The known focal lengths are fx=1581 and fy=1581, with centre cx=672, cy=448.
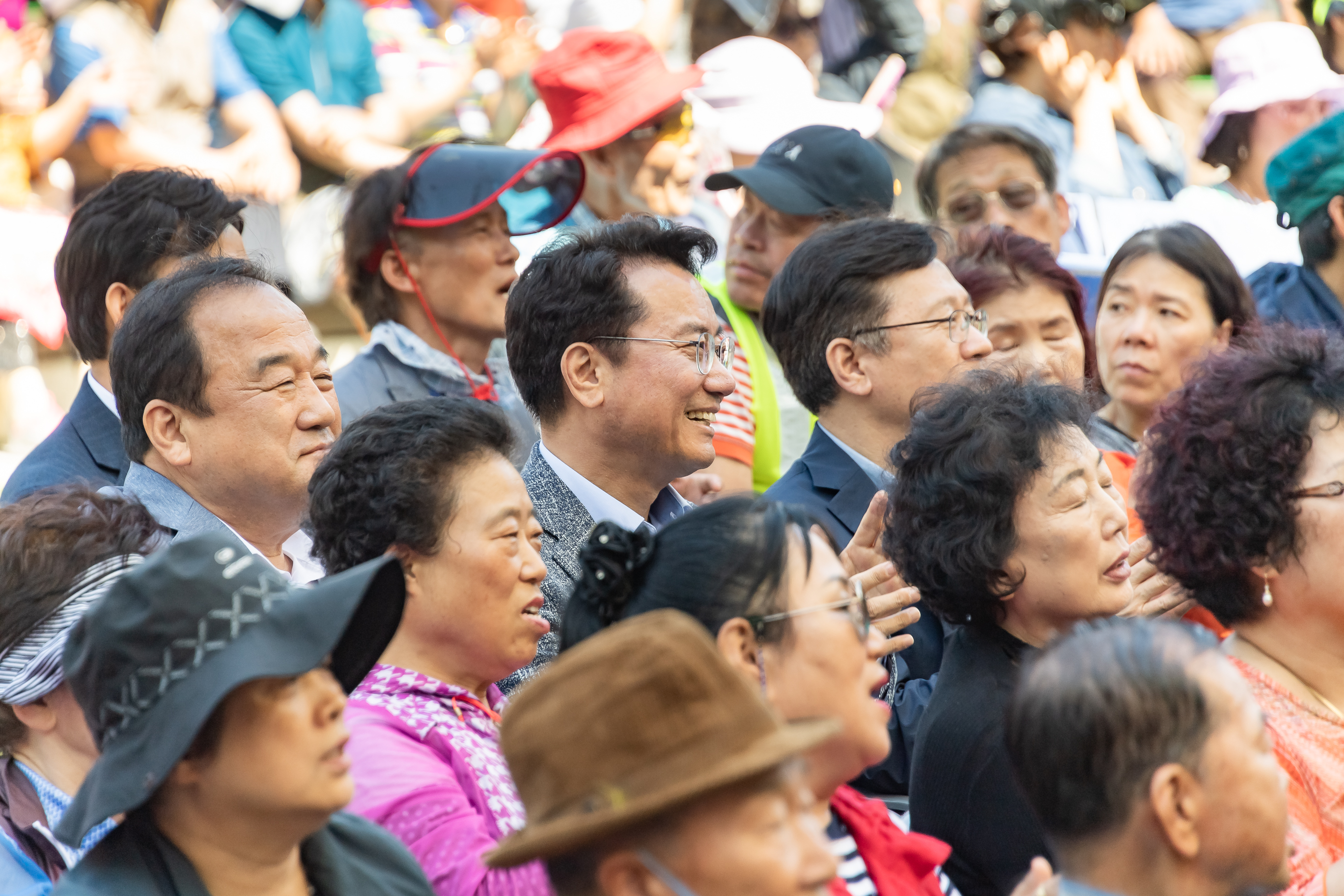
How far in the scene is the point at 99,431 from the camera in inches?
146

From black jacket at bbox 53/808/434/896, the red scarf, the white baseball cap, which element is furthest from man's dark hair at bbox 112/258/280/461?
the white baseball cap

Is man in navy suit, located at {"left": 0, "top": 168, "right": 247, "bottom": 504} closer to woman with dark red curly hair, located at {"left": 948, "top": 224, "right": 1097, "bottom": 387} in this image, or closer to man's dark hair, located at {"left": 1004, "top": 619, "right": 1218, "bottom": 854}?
woman with dark red curly hair, located at {"left": 948, "top": 224, "right": 1097, "bottom": 387}

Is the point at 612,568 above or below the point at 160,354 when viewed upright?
above

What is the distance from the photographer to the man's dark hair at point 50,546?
2.62m

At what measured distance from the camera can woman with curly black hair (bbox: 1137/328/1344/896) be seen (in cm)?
296

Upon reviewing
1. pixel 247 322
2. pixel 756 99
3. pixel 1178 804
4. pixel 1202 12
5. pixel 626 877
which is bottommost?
pixel 1202 12

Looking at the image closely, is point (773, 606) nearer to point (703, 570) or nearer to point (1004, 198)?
point (703, 570)

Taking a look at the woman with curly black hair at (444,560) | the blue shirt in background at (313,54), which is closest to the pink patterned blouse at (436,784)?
the woman with curly black hair at (444,560)

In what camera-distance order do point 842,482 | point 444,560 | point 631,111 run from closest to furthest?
point 444,560
point 842,482
point 631,111

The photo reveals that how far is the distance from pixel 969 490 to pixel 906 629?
1.80 feet

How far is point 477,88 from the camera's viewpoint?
24.0ft

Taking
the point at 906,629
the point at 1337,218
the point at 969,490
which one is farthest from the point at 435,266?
the point at 1337,218

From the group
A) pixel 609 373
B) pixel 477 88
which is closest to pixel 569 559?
pixel 609 373

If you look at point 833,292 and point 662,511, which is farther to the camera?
point 833,292
